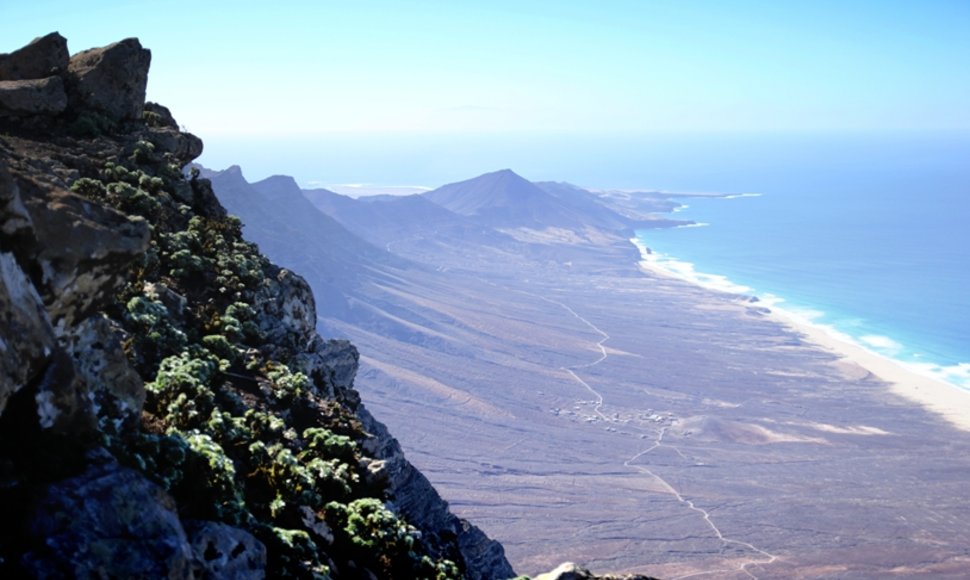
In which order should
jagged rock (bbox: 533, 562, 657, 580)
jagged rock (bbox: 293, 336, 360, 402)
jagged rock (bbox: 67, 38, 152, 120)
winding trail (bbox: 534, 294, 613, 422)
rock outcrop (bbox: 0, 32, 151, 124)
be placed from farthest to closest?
1. winding trail (bbox: 534, 294, 613, 422)
2. jagged rock (bbox: 67, 38, 152, 120)
3. rock outcrop (bbox: 0, 32, 151, 124)
4. jagged rock (bbox: 293, 336, 360, 402)
5. jagged rock (bbox: 533, 562, 657, 580)

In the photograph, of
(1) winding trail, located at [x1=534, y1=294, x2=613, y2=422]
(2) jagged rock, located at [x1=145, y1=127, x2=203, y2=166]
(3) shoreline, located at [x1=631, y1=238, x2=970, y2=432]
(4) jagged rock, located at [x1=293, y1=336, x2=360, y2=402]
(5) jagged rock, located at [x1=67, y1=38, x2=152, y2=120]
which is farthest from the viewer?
(1) winding trail, located at [x1=534, y1=294, x2=613, y2=422]

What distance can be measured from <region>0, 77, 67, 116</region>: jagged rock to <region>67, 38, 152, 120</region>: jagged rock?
0.81 m

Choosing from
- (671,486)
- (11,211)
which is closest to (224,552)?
(11,211)

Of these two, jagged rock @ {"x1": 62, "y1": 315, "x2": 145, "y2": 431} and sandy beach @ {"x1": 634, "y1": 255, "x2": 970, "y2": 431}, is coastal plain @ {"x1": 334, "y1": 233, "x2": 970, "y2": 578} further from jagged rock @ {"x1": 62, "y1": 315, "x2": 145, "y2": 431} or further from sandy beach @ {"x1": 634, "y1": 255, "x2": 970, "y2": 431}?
jagged rock @ {"x1": 62, "y1": 315, "x2": 145, "y2": 431}

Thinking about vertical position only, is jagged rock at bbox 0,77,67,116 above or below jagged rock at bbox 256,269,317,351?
above

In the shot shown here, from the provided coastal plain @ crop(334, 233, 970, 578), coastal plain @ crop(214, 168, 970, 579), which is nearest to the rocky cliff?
coastal plain @ crop(214, 168, 970, 579)

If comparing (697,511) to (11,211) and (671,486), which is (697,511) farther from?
(11,211)

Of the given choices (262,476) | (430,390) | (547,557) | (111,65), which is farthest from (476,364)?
(262,476)

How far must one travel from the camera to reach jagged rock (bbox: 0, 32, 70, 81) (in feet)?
81.0

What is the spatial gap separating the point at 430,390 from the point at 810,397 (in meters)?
66.6

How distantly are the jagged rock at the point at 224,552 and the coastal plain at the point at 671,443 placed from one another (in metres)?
73.6

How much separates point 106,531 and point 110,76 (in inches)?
818

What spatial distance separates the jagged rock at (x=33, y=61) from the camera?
81.0 ft

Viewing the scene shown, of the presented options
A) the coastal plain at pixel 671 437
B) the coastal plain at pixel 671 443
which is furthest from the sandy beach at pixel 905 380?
the coastal plain at pixel 671 443
